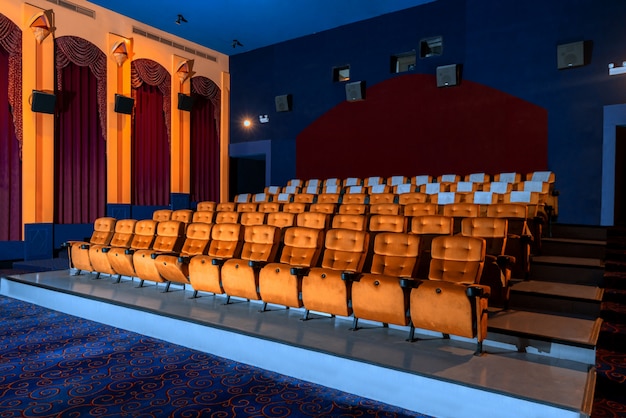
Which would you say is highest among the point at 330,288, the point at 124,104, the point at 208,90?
the point at 208,90

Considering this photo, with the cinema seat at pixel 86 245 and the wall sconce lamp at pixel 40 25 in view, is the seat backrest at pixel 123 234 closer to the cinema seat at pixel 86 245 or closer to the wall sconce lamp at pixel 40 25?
the cinema seat at pixel 86 245

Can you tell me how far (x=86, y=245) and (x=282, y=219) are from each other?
1422 millimetres

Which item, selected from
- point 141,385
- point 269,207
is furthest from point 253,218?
point 141,385

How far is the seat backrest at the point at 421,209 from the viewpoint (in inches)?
115

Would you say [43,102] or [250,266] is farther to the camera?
[43,102]

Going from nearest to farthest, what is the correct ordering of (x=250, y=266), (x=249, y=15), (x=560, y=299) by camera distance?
1. (x=560, y=299)
2. (x=250, y=266)
3. (x=249, y=15)

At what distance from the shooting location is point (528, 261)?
2324 millimetres

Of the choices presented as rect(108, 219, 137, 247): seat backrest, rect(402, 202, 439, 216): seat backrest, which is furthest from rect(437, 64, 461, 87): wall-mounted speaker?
rect(108, 219, 137, 247): seat backrest

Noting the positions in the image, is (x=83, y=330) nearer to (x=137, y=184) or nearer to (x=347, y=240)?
(x=347, y=240)

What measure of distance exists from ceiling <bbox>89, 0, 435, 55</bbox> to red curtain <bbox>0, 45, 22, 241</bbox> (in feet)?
4.60

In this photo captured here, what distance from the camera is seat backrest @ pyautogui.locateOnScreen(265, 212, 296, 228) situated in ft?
9.29

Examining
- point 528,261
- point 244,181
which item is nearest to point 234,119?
point 244,181

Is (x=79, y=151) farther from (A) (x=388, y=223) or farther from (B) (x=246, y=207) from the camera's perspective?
(A) (x=388, y=223)

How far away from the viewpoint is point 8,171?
4.11m
